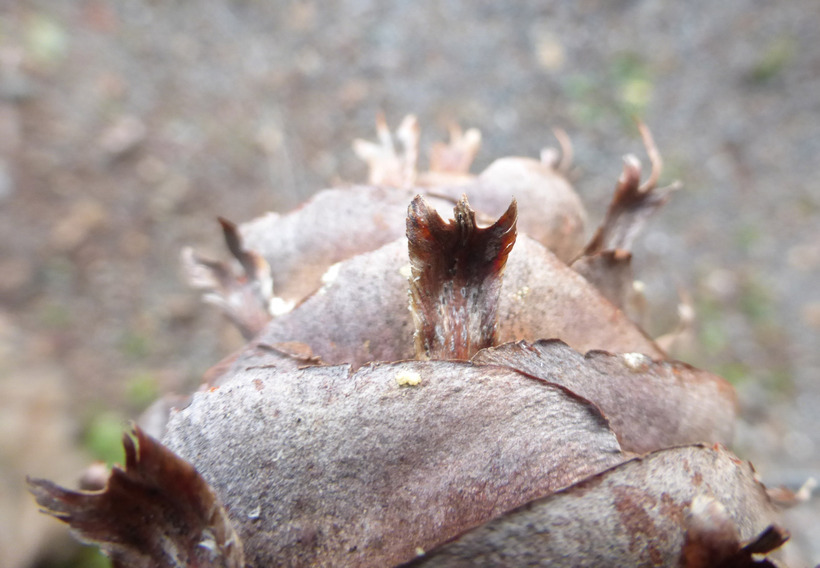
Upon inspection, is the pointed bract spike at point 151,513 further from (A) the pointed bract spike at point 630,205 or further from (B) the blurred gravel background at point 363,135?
(B) the blurred gravel background at point 363,135

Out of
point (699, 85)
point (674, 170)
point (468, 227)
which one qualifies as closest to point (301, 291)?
point (468, 227)

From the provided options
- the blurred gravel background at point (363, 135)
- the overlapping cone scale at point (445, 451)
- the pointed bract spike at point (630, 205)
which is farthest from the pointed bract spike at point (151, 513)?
the blurred gravel background at point (363, 135)

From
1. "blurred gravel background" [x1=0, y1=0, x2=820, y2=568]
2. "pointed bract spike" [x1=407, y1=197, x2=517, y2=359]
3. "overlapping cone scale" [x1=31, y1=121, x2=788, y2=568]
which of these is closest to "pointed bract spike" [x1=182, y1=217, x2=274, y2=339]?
"overlapping cone scale" [x1=31, y1=121, x2=788, y2=568]

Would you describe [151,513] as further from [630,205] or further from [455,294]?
[630,205]

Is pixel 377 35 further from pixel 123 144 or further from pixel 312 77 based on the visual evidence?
pixel 123 144

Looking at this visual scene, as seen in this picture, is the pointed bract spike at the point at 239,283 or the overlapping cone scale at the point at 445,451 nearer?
the overlapping cone scale at the point at 445,451

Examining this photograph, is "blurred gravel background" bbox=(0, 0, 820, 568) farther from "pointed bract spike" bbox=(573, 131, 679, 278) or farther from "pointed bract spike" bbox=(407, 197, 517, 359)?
"pointed bract spike" bbox=(407, 197, 517, 359)
